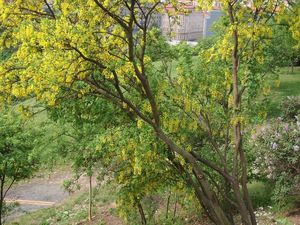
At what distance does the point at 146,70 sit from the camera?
7.76m

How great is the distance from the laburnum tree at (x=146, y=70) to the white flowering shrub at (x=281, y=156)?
1611mm

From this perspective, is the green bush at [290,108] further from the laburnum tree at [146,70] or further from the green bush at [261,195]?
the laburnum tree at [146,70]

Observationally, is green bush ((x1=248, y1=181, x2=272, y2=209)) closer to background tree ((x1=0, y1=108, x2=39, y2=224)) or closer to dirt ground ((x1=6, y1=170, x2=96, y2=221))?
background tree ((x1=0, y1=108, x2=39, y2=224))

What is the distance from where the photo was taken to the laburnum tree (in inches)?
228

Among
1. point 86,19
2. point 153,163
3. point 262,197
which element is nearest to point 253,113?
point 153,163

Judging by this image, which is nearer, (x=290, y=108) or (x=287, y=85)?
(x=290, y=108)

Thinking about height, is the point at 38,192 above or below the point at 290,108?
below

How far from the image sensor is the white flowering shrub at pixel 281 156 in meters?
10.1

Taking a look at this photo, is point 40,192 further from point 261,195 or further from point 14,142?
point 261,195

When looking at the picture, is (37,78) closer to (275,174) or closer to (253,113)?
(253,113)

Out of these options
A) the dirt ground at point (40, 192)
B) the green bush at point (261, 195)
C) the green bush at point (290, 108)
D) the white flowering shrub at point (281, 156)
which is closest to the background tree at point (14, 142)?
the dirt ground at point (40, 192)

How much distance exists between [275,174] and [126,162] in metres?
4.08

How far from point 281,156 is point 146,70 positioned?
13.6 feet

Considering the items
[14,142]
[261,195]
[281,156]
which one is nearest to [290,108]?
[261,195]
